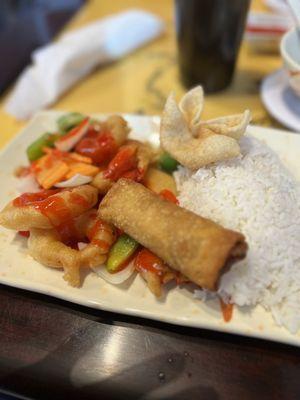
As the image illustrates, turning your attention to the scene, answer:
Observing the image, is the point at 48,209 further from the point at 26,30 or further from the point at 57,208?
the point at 26,30

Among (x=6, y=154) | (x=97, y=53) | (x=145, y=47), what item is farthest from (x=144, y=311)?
(x=145, y=47)

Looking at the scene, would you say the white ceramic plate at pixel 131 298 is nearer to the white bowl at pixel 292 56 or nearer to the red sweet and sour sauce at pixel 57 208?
the red sweet and sour sauce at pixel 57 208

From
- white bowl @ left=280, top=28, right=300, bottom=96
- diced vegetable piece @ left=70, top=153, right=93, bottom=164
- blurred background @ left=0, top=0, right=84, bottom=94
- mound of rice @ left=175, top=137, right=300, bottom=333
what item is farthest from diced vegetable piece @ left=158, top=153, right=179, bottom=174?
blurred background @ left=0, top=0, right=84, bottom=94

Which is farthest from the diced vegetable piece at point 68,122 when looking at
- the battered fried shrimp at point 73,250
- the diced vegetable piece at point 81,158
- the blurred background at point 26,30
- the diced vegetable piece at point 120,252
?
the blurred background at point 26,30

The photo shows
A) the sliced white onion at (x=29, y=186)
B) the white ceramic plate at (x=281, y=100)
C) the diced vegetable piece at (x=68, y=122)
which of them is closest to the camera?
the sliced white onion at (x=29, y=186)

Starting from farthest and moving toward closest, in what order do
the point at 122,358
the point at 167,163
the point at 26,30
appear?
the point at 26,30 → the point at 167,163 → the point at 122,358

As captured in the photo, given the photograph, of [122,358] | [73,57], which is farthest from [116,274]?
[73,57]
